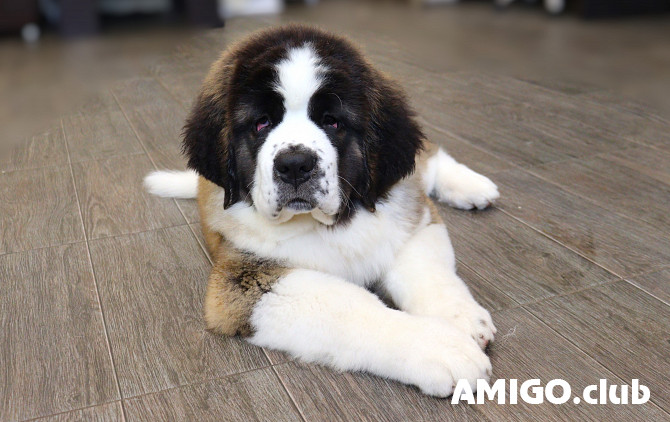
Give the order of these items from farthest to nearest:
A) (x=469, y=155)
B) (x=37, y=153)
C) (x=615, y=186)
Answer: (x=37, y=153)
(x=469, y=155)
(x=615, y=186)

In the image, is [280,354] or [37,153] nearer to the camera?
[280,354]

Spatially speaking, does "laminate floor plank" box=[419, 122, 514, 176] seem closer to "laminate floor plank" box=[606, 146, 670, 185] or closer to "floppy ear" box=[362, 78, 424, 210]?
"laminate floor plank" box=[606, 146, 670, 185]

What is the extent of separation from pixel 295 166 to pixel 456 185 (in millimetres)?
1052

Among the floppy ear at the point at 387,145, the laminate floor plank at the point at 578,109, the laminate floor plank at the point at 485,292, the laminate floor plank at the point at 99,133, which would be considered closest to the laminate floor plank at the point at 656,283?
the laminate floor plank at the point at 485,292

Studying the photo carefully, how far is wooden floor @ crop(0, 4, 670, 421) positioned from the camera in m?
1.54

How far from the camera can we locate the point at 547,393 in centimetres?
150

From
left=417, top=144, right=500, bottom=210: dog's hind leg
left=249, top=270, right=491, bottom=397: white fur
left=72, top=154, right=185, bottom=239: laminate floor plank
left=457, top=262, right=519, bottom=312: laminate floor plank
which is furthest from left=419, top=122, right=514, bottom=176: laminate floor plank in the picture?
left=249, top=270, right=491, bottom=397: white fur

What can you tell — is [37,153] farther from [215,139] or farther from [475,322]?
[475,322]

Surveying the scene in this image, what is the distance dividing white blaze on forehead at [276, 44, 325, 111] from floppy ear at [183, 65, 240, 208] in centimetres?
20

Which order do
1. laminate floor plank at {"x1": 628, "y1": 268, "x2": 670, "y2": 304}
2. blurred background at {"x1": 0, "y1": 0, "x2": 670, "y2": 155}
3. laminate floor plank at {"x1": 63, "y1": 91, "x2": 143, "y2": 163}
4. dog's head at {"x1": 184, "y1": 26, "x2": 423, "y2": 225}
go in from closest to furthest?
1. dog's head at {"x1": 184, "y1": 26, "x2": 423, "y2": 225}
2. laminate floor plank at {"x1": 628, "y1": 268, "x2": 670, "y2": 304}
3. laminate floor plank at {"x1": 63, "y1": 91, "x2": 143, "y2": 163}
4. blurred background at {"x1": 0, "y1": 0, "x2": 670, "y2": 155}

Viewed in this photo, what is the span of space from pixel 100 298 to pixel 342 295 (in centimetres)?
78

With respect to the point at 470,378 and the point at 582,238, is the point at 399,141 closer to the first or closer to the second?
the point at 470,378

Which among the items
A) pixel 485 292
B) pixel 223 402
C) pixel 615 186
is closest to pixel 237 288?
pixel 223 402

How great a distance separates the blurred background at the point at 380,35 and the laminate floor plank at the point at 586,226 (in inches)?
54.6
